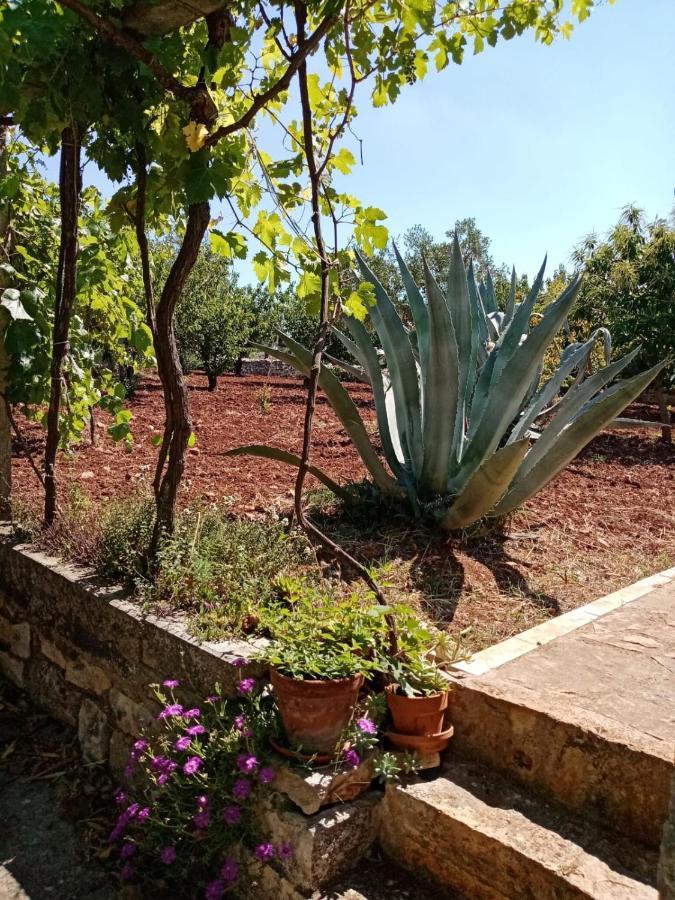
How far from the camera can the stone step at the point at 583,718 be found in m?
1.69

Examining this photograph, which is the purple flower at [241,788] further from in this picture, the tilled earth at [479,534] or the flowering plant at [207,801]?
the tilled earth at [479,534]

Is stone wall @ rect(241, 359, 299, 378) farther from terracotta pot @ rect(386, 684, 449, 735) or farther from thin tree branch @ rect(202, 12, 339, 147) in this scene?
terracotta pot @ rect(386, 684, 449, 735)

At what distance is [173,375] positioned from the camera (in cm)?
252

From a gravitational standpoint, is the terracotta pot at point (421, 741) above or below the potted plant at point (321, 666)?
below

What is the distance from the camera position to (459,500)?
9.86 feet

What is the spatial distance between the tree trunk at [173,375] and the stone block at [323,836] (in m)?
1.10

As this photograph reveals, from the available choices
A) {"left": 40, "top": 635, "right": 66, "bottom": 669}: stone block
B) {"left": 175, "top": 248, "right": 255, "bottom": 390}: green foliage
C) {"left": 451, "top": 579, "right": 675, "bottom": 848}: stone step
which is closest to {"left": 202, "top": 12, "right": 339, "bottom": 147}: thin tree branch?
{"left": 451, "top": 579, "right": 675, "bottom": 848}: stone step

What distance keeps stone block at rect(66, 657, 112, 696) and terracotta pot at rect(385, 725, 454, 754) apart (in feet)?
Answer: 3.85

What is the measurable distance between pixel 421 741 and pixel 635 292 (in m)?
7.98

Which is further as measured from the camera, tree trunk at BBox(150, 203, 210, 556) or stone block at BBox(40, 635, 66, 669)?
stone block at BBox(40, 635, 66, 669)

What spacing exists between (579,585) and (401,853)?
150 cm

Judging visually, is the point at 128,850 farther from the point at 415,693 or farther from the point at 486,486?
the point at 486,486

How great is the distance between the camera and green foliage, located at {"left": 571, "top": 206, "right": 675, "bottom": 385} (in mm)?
7855

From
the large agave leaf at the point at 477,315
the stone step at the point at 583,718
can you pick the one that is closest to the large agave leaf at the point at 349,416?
the large agave leaf at the point at 477,315
